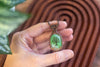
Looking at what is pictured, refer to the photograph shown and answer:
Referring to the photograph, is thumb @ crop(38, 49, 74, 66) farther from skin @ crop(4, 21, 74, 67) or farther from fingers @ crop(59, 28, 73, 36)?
fingers @ crop(59, 28, 73, 36)

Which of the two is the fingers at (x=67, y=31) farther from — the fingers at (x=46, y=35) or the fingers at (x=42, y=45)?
the fingers at (x=42, y=45)

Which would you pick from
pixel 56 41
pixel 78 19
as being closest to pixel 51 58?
→ pixel 56 41

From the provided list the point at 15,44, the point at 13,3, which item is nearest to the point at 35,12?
the point at 15,44

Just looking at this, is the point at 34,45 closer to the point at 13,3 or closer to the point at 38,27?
the point at 38,27

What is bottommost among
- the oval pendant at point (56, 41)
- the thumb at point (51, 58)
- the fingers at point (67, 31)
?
the thumb at point (51, 58)

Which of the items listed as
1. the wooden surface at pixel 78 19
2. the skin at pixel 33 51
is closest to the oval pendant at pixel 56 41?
the skin at pixel 33 51

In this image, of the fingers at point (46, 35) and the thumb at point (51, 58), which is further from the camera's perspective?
the fingers at point (46, 35)

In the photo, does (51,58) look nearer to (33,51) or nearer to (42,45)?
(33,51)
